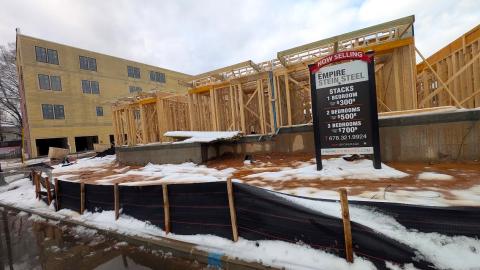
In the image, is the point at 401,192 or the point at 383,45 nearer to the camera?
the point at 401,192

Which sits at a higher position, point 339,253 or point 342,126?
point 342,126

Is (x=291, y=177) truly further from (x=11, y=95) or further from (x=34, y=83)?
(x=11, y=95)

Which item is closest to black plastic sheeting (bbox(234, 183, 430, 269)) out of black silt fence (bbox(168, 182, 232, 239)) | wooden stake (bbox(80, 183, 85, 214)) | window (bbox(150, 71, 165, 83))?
black silt fence (bbox(168, 182, 232, 239))

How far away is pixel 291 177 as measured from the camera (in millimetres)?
7613

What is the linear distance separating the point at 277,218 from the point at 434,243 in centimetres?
194

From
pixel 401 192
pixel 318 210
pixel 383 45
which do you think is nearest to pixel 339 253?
pixel 318 210

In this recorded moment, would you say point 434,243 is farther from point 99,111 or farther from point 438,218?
point 99,111

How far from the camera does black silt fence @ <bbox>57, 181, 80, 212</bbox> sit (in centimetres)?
698

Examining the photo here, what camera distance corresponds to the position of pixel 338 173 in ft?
24.5

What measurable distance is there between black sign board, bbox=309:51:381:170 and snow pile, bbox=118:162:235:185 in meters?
3.70

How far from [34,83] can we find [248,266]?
113ft

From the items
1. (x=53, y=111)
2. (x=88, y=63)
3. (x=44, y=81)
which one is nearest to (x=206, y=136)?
(x=53, y=111)

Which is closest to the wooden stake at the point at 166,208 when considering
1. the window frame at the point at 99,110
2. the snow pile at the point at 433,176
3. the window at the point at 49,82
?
the snow pile at the point at 433,176

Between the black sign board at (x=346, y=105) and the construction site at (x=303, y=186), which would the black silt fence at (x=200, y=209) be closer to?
the construction site at (x=303, y=186)
